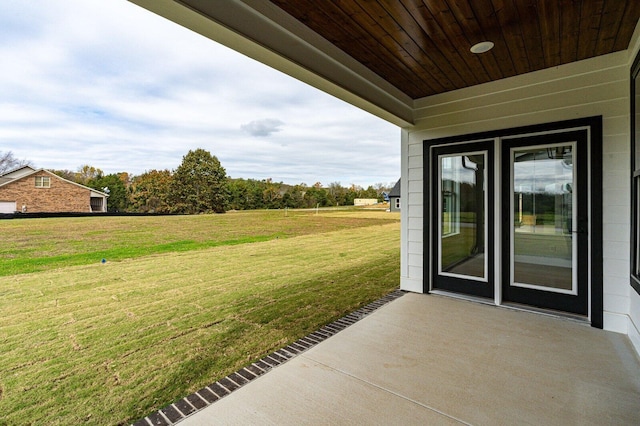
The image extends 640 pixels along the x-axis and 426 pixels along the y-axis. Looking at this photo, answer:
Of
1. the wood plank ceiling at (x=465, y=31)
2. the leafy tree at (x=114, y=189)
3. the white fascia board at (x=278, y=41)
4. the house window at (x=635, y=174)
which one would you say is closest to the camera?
the white fascia board at (x=278, y=41)

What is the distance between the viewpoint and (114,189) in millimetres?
8422

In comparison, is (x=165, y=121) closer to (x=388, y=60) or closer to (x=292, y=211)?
(x=292, y=211)

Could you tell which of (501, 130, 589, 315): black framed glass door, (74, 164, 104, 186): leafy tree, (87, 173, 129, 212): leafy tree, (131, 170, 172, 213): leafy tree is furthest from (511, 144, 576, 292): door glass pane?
(131, 170, 172, 213): leafy tree

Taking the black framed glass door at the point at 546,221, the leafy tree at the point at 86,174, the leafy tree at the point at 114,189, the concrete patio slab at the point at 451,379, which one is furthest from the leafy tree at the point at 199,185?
the black framed glass door at the point at 546,221

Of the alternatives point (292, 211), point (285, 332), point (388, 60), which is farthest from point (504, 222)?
point (292, 211)

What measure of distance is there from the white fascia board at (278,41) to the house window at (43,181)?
6.30m

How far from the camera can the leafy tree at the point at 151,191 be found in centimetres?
962

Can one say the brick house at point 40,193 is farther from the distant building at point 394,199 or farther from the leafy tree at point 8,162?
the distant building at point 394,199

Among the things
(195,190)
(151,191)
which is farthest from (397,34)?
(195,190)

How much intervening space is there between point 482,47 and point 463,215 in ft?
6.69

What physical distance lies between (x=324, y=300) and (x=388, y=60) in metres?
2.93

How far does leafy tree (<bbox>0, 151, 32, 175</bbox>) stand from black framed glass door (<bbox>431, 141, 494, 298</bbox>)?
7.01 metres

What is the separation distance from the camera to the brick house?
532 cm

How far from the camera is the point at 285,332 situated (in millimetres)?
2855
